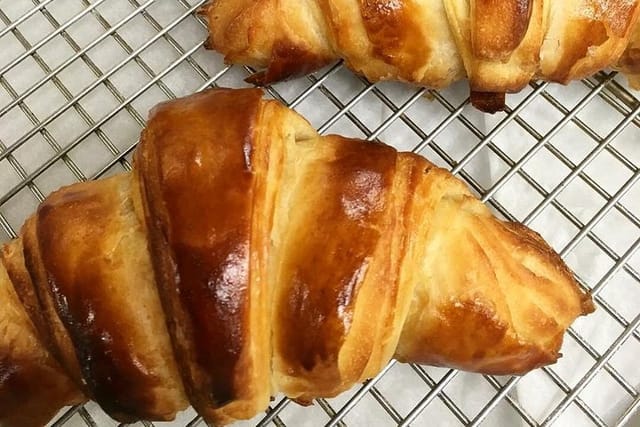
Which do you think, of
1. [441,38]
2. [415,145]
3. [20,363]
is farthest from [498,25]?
[20,363]

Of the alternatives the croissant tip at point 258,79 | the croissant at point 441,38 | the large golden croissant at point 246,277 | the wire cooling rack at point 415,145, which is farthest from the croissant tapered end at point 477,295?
the croissant tip at point 258,79

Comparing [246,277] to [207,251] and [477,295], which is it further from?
[477,295]

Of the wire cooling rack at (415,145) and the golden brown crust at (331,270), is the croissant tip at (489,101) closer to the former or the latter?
the wire cooling rack at (415,145)

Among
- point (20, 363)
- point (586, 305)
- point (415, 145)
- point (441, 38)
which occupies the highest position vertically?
point (20, 363)

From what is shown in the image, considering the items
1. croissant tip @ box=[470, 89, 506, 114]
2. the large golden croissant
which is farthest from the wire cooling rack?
the large golden croissant

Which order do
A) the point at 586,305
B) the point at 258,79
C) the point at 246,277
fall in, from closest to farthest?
the point at 246,277 → the point at 586,305 → the point at 258,79

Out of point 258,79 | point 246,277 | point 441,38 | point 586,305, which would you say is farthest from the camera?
point 258,79

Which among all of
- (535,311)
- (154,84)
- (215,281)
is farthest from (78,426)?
(535,311)
